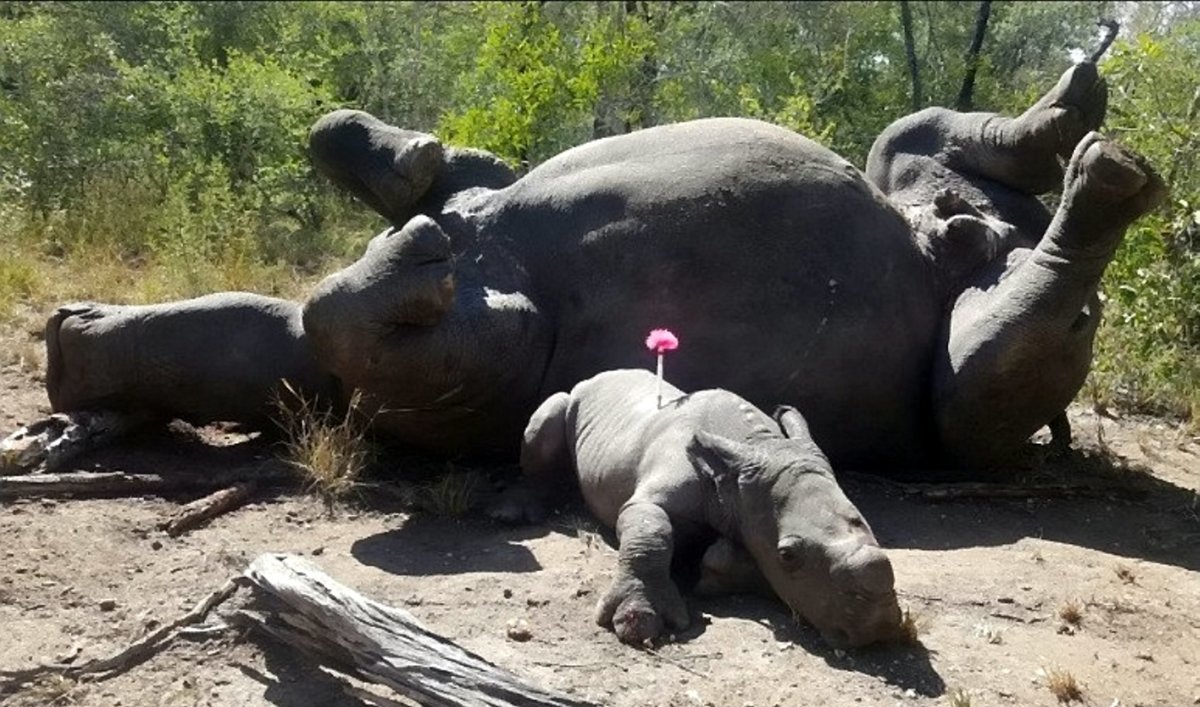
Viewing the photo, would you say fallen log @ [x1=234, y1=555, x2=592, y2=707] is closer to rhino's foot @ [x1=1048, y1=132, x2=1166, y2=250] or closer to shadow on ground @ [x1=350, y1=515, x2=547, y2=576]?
shadow on ground @ [x1=350, y1=515, x2=547, y2=576]

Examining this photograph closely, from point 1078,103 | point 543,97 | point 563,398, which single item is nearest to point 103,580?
point 563,398

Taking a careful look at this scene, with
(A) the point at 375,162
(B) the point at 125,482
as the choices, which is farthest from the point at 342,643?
(A) the point at 375,162

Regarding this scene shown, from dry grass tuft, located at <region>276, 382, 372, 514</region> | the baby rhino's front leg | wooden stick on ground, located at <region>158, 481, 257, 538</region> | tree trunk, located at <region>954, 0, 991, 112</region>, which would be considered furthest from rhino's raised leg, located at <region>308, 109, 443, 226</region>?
tree trunk, located at <region>954, 0, 991, 112</region>

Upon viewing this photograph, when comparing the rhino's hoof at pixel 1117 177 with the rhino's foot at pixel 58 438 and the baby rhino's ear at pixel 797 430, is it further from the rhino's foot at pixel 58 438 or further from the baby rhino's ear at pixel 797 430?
the rhino's foot at pixel 58 438

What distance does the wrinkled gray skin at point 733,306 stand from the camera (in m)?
5.55

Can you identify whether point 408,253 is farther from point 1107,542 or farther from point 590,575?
point 1107,542

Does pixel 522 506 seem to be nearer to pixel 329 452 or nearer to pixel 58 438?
pixel 329 452

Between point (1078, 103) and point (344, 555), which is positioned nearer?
point (344, 555)

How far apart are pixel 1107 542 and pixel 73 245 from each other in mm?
7792

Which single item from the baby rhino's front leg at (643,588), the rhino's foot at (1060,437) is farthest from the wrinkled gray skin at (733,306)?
the baby rhino's front leg at (643,588)

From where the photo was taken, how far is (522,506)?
5.51m

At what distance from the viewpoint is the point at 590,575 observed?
15.3 ft

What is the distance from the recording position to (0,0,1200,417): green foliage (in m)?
8.77

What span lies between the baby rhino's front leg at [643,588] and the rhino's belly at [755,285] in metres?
1.39
